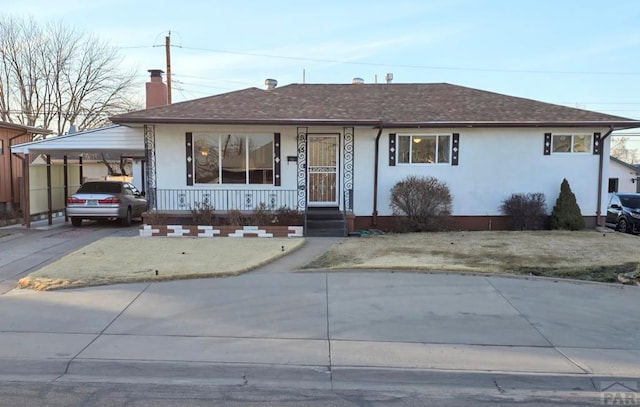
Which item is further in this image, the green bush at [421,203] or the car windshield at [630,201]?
the car windshield at [630,201]

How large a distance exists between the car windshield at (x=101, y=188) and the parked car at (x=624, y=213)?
16.7m

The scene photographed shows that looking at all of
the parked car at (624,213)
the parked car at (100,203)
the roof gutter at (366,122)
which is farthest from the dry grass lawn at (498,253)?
the parked car at (100,203)

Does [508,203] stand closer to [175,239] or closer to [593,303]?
[593,303]

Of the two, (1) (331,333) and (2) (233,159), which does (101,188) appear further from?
(1) (331,333)

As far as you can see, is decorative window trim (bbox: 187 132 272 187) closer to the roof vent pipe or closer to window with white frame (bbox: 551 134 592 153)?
the roof vent pipe

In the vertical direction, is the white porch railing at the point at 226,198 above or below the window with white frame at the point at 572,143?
below

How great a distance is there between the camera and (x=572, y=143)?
1463cm

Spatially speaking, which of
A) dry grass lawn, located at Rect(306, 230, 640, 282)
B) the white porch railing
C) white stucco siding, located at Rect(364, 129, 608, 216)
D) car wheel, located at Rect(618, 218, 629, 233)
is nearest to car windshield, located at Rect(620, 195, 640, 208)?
car wheel, located at Rect(618, 218, 629, 233)

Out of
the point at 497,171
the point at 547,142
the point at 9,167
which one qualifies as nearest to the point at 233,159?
the point at 497,171

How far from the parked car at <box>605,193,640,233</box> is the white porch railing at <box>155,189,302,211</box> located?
432 inches

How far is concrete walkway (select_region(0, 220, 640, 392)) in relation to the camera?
4.61 metres

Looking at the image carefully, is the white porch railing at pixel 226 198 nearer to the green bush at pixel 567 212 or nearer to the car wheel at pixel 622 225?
the green bush at pixel 567 212

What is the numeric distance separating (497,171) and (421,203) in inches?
111

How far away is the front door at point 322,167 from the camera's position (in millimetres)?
14703
